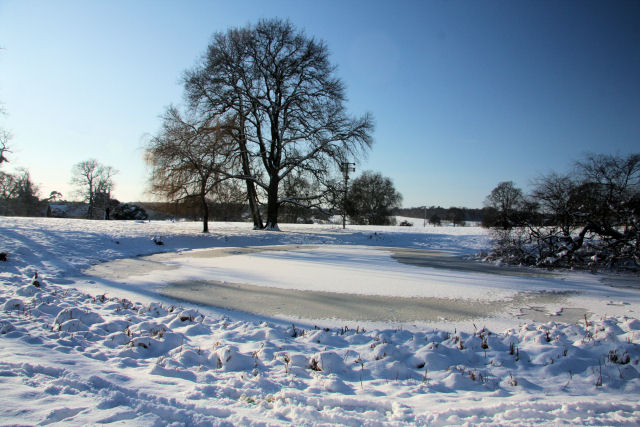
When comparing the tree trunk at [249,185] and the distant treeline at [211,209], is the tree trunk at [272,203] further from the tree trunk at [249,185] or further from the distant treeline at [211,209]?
the distant treeline at [211,209]

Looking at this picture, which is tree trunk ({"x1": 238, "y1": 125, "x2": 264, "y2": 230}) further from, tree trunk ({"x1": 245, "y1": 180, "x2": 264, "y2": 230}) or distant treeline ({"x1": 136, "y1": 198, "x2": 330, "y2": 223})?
distant treeline ({"x1": 136, "y1": 198, "x2": 330, "y2": 223})

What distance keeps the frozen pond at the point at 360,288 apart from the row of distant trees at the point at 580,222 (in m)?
1.52

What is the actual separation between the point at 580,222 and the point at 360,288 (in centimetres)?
884

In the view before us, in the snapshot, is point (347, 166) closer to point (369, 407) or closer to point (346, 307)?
point (346, 307)

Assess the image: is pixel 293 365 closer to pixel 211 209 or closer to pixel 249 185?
pixel 249 185

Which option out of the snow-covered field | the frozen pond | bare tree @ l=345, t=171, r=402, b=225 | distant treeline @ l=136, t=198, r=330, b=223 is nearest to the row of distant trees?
the frozen pond

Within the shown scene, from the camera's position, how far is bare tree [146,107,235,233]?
64.3ft

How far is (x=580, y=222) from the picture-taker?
11.3 meters

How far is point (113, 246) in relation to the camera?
551 inches

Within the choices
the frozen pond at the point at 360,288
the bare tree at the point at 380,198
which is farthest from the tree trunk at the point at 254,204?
the bare tree at the point at 380,198

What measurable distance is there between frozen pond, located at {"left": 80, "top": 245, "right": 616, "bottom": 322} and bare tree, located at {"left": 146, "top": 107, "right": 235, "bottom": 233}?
9189 mm

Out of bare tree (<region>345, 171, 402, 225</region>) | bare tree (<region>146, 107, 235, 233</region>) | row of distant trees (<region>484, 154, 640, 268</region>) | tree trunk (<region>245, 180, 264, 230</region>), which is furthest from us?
bare tree (<region>345, 171, 402, 225</region>)

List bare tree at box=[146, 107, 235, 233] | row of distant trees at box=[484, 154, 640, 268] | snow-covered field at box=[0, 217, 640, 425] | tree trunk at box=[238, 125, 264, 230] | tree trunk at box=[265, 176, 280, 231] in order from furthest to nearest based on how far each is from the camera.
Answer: tree trunk at box=[265, 176, 280, 231] < tree trunk at box=[238, 125, 264, 230] < bare tree at box=[146, 107, 235, 233] < row of distant trees at box=[484, 154, 640, 268] < snow-covered field at box=[0, 217, 640, 425]

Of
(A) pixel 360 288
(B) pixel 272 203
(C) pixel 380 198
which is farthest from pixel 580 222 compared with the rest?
(C) pixel 380 198
